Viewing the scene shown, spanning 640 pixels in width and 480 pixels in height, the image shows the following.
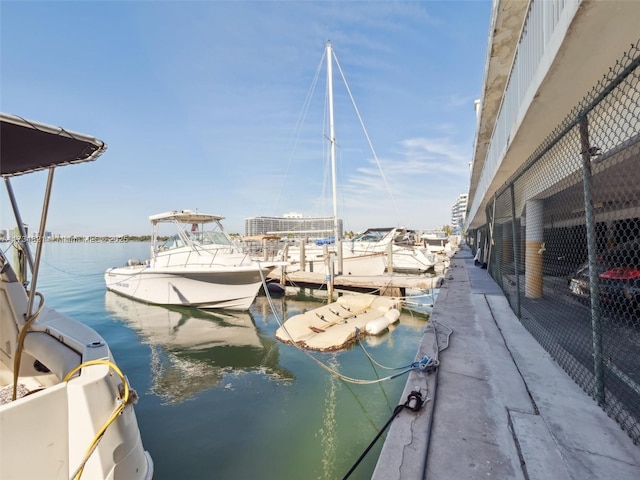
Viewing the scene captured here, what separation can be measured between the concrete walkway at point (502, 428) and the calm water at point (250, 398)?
1272 mm

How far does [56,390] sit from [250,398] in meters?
3.87

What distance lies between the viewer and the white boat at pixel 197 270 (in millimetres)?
11031

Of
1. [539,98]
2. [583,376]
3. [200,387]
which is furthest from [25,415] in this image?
[539,98]

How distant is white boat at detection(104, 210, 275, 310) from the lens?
1103 cm

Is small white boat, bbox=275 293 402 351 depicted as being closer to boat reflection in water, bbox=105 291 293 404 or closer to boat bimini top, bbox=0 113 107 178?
boat reflection in water, bbox=105 291 293 404

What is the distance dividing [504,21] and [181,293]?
11.8 m

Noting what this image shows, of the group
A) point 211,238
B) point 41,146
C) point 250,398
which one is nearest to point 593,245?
point 41,146

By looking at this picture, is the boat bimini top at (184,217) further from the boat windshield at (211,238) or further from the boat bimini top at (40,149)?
the boat bimini top at (40,149)

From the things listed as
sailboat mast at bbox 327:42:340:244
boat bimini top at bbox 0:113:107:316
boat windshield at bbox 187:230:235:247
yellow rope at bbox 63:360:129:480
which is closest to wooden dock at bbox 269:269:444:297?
sailboat mast at bbox 327:42:340:244

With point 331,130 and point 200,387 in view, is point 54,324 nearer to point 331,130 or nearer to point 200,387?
point 200,387

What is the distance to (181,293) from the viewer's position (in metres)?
11.8

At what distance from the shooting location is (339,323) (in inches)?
340

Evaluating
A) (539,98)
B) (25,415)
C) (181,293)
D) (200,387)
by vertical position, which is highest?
(539,98)

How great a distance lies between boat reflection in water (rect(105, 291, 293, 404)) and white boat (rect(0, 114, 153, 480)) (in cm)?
293
